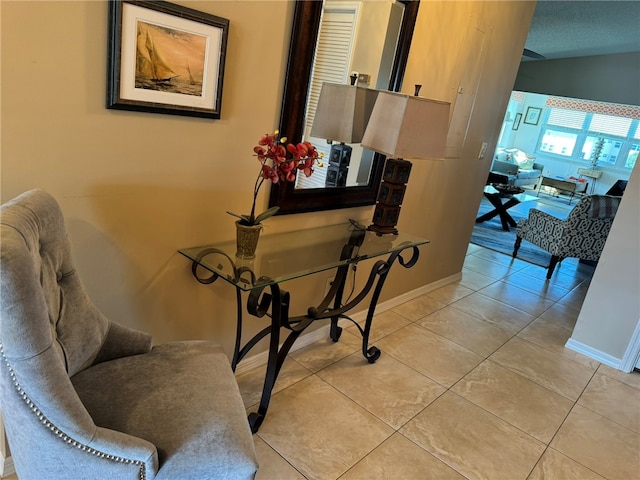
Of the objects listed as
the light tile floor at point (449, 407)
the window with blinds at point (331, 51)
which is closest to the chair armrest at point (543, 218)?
the light tile floor at point (449, 407)

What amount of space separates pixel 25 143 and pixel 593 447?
267 centimetres

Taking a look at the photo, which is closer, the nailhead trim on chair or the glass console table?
the nailhead trim on chair

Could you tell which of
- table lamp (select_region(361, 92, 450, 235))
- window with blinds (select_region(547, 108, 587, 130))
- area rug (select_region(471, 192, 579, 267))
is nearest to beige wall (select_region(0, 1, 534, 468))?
table lamp (select_region(361, 92, 450, 235))

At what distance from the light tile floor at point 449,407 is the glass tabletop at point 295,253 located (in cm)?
72

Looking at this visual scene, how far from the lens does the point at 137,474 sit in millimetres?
1067

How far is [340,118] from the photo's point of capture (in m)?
2.06

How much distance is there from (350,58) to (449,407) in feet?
5.97

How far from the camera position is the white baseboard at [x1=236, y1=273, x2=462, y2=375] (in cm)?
227

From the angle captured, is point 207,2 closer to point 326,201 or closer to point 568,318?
point 326,201

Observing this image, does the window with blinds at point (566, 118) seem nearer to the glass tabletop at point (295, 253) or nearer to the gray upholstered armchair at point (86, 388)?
the glass tabletop at point (295, 253)

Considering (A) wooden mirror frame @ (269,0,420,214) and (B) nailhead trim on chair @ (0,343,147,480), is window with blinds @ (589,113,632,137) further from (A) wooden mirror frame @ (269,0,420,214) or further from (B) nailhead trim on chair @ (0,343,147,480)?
(B) nailhead trim on chair @ (0,343,147,480)

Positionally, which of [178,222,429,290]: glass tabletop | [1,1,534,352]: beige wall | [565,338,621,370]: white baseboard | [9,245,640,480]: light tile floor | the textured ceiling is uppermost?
the textured ceiling

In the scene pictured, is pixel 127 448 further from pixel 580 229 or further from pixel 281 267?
pixel 580 229

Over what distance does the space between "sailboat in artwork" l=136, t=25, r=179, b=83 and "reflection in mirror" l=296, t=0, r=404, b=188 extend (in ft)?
2.27
